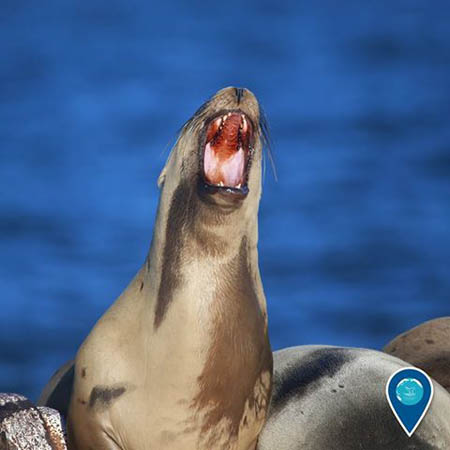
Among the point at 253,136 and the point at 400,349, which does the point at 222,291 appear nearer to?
the point at 253,136

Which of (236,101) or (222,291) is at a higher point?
(236,101)

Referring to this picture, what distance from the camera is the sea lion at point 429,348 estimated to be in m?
5.62

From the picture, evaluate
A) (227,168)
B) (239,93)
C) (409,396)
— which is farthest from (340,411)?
(239,93)

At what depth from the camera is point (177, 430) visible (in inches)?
161

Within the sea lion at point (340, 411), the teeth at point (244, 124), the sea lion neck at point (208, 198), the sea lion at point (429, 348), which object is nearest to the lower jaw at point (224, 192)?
the sea lion neck at point (208, 198)

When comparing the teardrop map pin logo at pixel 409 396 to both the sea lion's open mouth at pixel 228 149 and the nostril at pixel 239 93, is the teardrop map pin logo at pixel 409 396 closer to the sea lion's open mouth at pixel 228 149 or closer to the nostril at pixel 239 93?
the sea lion's open mouth at pixel 228 149

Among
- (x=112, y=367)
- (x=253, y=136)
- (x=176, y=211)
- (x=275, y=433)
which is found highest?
(x=253, y=136)

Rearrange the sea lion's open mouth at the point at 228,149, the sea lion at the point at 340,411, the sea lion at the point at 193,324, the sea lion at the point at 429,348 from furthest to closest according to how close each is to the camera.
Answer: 1. the sea lion at the point at 429,348
2. the sea lion at the point at 340,411
3. the sea lion's open mouth at the point at 228,149
4. the sea lion at the point at 193,324

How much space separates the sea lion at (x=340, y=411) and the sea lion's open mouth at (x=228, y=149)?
897 millimetres

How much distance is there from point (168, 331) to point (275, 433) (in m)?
0.75

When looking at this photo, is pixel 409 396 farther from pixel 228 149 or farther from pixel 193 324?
pixel 228 149

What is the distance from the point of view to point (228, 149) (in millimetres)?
4273

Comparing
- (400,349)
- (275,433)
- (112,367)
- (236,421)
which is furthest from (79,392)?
(400,349)

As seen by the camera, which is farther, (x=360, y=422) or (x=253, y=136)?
(x=360, y=422)
